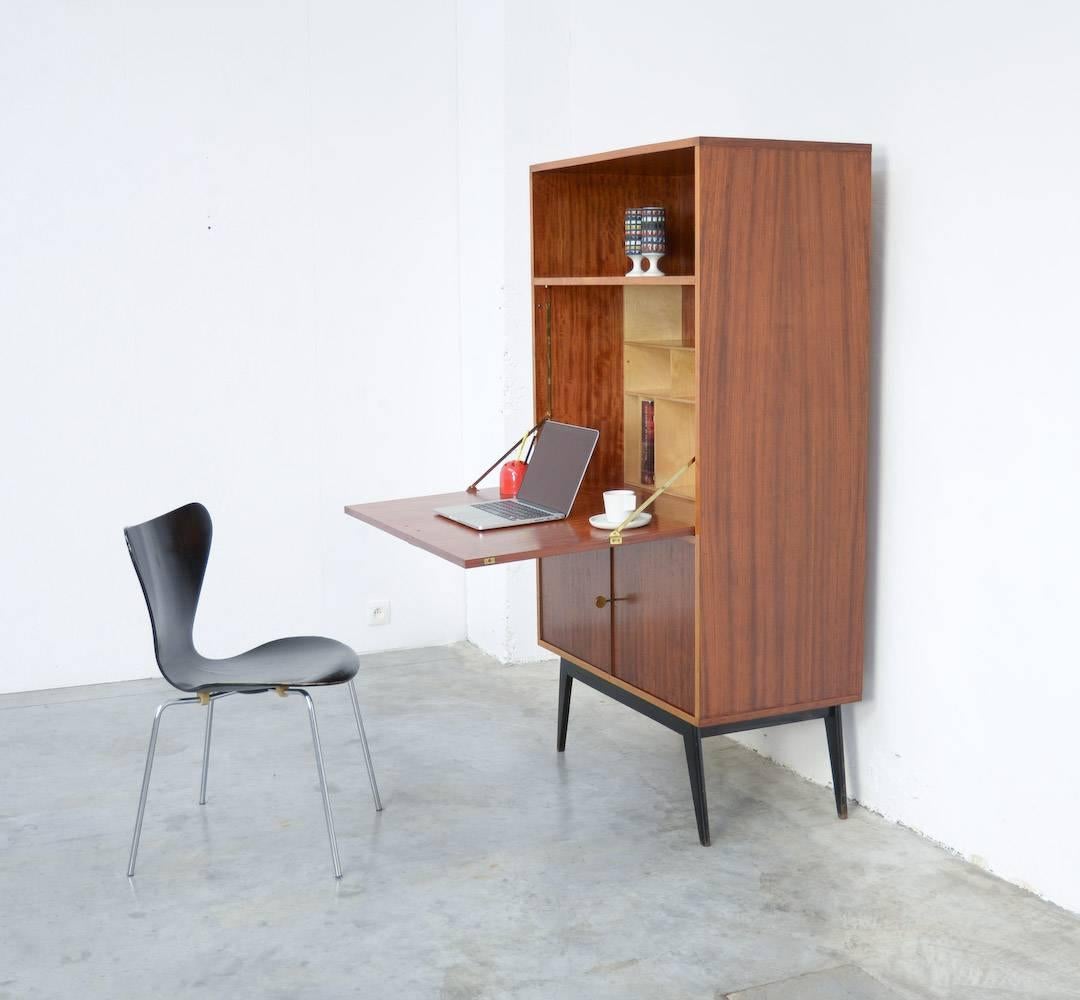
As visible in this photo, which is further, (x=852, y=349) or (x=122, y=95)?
(x=122, y=95)

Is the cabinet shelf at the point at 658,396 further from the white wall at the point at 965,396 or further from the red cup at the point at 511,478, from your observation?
the white wall at the point at 965,396

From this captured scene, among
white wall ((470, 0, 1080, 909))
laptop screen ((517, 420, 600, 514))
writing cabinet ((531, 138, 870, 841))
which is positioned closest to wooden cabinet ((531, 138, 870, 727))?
writing cabinet ((531, 138, 870, 841))

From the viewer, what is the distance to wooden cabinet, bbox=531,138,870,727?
3.03m

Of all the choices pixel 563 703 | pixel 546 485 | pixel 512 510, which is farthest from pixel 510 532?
pixel 563 703

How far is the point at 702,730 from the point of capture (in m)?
3.22

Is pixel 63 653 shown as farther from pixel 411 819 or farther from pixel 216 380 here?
pixel 411 819

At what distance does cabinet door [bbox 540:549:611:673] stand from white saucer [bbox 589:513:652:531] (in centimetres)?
30

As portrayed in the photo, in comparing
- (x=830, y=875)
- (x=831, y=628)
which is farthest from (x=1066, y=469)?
(x=830, y=875)

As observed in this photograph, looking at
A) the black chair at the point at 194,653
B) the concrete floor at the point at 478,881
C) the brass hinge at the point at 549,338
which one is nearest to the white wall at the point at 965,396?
the concrete floor at the point at 478,881

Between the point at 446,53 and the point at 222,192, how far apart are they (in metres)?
1.00

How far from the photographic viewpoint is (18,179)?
4375mm

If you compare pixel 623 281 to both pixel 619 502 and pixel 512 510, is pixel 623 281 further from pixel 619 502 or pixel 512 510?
pixel 512 510

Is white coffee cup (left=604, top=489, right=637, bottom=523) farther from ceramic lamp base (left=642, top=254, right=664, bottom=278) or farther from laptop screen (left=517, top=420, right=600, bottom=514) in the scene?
ceramic lamp base (left=642, top=254, right=664, bottom=278)

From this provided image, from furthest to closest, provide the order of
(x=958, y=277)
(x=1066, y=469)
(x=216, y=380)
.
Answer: (x=216, y=380)
(x=958, y=277)
(x=1066, y=469)
